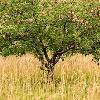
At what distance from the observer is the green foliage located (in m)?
8.50

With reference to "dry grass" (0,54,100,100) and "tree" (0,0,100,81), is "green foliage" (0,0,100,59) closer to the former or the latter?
"tree" (0,0,100,81)

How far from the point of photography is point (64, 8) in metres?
8.45

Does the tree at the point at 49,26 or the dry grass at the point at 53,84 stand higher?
the tree at the point at 49,26

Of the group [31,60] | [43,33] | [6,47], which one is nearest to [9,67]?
[31,60]

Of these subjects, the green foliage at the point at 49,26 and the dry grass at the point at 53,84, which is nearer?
the dry grass at the point at 53,84

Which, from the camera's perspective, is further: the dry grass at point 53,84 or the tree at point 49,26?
the tree at point 49,26

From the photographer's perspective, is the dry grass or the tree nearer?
the dry grass

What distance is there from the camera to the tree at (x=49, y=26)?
8500 mm

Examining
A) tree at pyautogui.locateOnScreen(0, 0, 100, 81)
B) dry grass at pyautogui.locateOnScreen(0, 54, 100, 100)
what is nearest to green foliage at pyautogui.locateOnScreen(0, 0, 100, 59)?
tree at pyautogui.locateOnScreen(0, 0, 100, 81)

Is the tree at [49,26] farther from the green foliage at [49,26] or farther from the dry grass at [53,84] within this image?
the dry grass at [53,84]

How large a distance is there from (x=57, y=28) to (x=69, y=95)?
6.19 ft

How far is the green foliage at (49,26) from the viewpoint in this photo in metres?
8.50

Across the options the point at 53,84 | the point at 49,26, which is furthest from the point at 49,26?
the point at 53,84

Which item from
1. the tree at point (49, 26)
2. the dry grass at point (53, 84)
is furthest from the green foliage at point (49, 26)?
the dry grass at point (53, 84)
